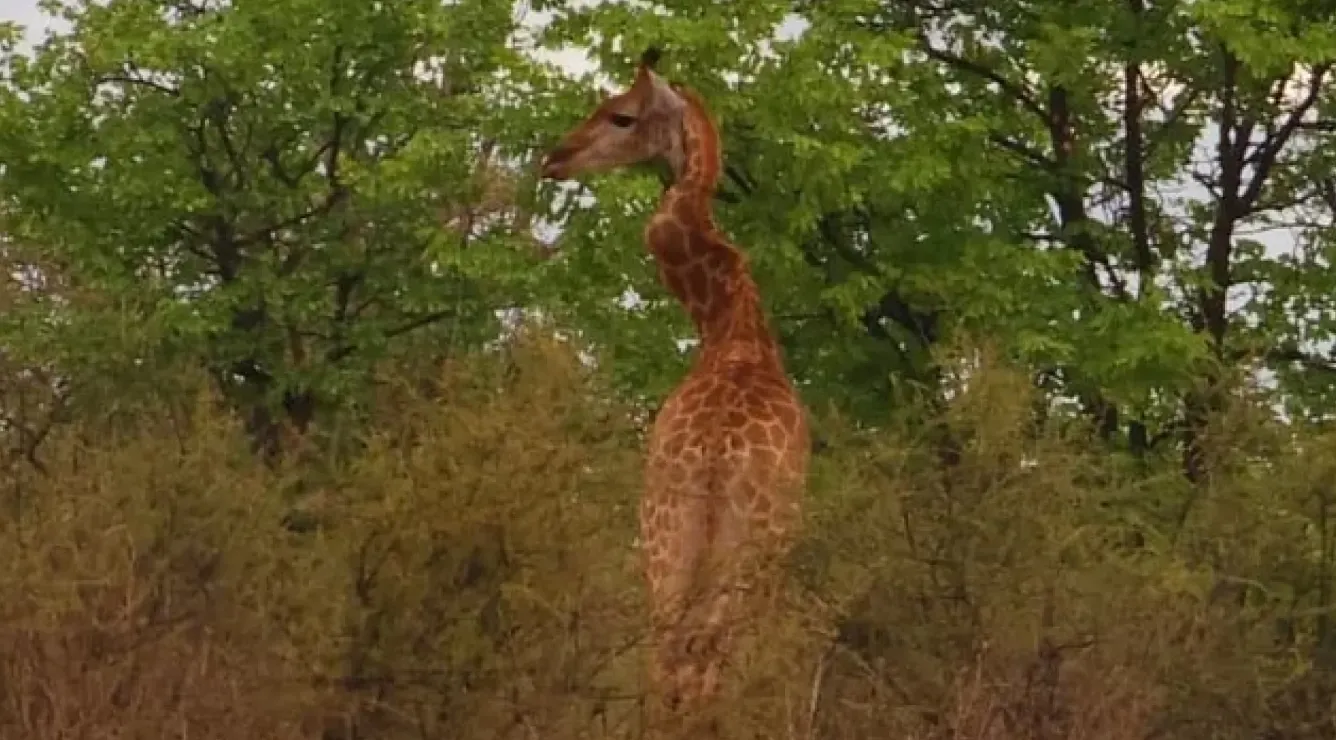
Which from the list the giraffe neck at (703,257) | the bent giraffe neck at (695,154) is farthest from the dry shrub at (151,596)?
the bent giraffe neck at (695,154)

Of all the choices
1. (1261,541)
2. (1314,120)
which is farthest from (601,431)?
(1314,120)

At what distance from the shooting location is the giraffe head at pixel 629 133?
11031 millimetres

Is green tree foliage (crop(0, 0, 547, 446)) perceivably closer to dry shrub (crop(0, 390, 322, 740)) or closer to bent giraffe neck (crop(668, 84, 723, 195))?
bent giraffe neck (crop(668, 84, 723, 195))

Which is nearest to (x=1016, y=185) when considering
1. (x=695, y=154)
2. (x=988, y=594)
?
(x=695, y=154)

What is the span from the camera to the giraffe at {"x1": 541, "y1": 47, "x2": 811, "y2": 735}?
8.20 meters

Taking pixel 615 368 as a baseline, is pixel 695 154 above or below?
below

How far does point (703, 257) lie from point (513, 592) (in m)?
3.61

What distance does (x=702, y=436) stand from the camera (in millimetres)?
10047

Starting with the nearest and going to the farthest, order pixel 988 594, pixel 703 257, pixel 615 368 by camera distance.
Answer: pixel 988 594 < pixel 703 257 < pixel 615 368

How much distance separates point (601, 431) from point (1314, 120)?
1191 centimetres

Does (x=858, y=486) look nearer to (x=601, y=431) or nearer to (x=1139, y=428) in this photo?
(x=601, y=431)

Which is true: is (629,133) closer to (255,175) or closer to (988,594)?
(988,594)

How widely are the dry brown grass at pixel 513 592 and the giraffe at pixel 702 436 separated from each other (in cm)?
19

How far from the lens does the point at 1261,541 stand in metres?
10.4
